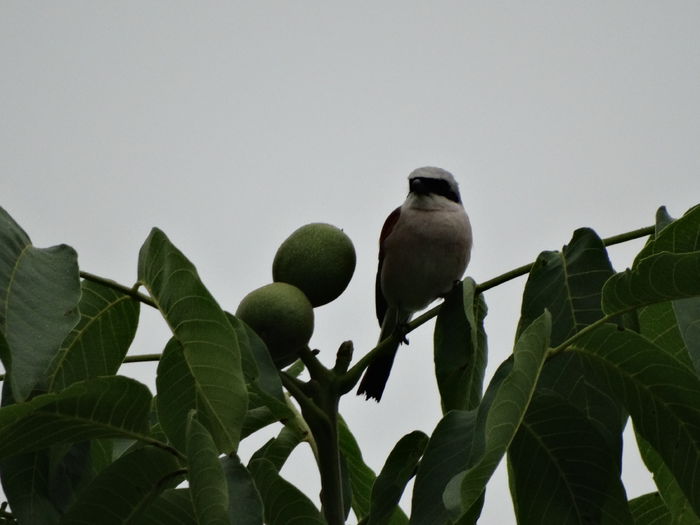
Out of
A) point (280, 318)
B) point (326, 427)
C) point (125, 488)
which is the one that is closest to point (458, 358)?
point (326, 427)

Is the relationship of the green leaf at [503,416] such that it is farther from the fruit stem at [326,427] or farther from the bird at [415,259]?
the bird at [415,259]

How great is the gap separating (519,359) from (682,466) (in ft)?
1.28

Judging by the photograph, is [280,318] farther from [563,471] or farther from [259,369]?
[563,471]

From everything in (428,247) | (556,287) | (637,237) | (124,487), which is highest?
(428,247)

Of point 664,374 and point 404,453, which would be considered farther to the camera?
point 404,453

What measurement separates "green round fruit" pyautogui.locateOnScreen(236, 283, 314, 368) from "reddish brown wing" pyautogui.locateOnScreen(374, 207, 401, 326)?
5.74ft

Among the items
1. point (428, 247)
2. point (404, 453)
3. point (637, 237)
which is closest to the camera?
point (404, 453)

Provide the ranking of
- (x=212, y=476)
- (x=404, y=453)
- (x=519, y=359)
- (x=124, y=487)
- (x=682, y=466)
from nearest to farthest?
(x=212, y=476) → (x=519, y=359) → (x=682, y=466) → (x=124, y=487) → (x=404, y=453)

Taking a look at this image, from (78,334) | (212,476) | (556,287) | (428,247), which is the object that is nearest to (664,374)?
(556,287)

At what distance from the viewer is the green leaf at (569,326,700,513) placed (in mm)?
1683

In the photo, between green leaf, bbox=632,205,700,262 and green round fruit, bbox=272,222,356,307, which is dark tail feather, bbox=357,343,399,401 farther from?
green leaf, bbox=632,205,700,262

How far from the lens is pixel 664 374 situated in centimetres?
171

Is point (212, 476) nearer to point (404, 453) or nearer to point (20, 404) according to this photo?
point (20, 404)

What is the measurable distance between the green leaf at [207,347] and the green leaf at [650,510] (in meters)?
1.03
